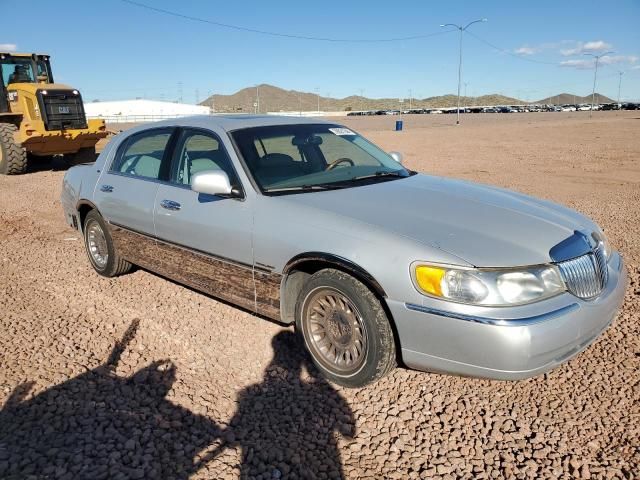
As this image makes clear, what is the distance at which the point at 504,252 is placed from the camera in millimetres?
2781

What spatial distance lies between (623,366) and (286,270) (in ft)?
7.44

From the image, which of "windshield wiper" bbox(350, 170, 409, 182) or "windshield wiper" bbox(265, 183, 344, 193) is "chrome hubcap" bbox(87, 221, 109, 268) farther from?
"windshield wiper" bbox(350, 170, 409, 182)

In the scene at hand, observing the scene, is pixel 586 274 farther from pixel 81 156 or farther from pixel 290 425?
pixel 81 156

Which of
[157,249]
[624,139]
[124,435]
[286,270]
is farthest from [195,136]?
[624,139]

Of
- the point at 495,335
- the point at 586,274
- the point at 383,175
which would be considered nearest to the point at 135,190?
the point at 383,175

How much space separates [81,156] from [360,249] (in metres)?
15.0

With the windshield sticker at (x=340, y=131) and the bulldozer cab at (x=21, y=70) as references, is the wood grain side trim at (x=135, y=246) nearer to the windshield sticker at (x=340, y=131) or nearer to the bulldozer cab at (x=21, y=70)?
the windshield sticker at (x=340, y=131)

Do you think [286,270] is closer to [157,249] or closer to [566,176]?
[157,249]

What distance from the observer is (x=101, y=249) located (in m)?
5.27

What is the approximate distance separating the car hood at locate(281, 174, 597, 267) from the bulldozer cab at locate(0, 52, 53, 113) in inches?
549

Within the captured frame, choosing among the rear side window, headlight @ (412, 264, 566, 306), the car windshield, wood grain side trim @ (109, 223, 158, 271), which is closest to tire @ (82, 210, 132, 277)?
wood grain side trim @ (109, 223, 158, 271)

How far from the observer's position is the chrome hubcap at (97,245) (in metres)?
5.21

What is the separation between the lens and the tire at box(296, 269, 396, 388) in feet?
9.66

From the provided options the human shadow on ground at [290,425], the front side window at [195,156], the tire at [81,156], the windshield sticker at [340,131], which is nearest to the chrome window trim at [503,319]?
the human shadow on ground at [290,425]
